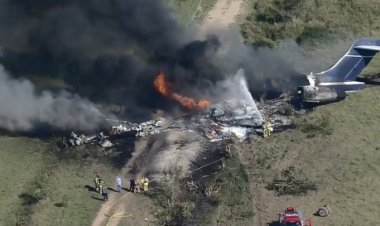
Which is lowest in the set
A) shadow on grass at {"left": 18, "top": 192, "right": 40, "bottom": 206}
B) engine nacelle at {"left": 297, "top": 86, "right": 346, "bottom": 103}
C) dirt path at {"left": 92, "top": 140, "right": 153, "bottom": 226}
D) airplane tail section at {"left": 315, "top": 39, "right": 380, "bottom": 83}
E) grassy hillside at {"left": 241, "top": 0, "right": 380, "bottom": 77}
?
dirt path at {"left": 92, "top": 140, "right": 153, "bottom": 226}

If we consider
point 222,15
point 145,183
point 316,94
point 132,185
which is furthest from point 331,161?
point 222,15

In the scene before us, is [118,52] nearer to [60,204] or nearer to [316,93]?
[316,93]

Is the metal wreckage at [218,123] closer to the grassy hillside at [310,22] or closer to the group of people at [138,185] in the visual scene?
the group of people at [138,185]

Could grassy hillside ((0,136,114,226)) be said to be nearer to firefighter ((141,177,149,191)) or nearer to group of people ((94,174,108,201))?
group of people ((94,174,108,201))

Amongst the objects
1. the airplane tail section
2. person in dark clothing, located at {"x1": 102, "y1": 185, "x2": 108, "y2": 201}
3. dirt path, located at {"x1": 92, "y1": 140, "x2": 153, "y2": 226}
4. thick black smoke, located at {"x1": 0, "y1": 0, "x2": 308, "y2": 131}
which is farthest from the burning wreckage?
dirt path, located at {"x1": 92, "y1": 140, "x2": 153, "y2": 226}

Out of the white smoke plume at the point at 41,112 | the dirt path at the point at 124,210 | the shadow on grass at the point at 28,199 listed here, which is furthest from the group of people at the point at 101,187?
the white smoke plume at the point at 41,112

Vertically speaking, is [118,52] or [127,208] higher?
[118,52]
